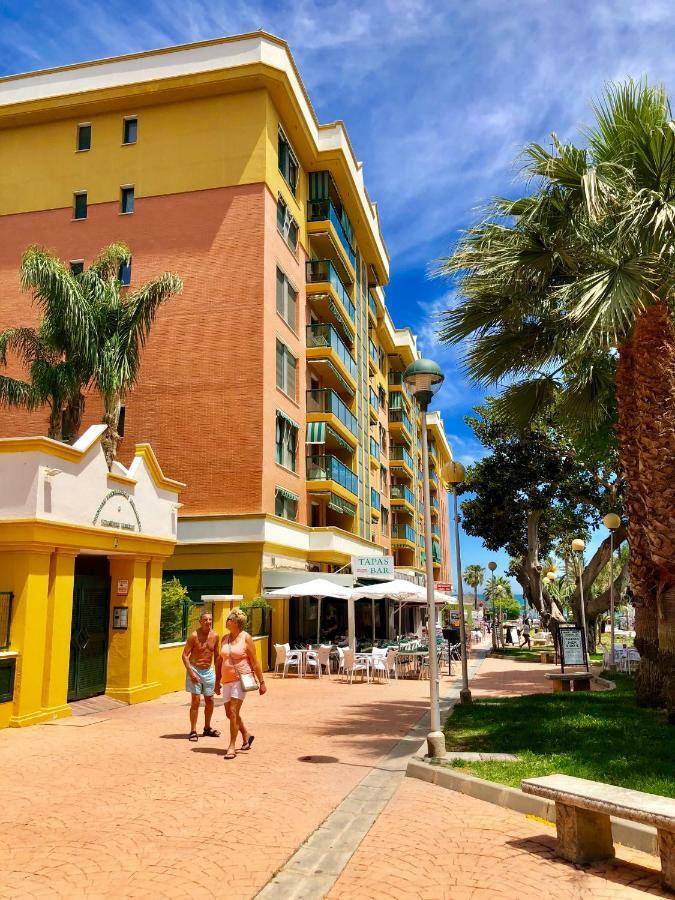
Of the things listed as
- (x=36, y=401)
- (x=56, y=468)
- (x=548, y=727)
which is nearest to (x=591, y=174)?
(x=548, y=727)

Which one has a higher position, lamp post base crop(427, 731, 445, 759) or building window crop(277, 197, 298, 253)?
building window crop(277, 197, 298, 253)

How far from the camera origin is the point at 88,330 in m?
18.8

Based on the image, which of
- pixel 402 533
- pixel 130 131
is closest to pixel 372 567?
pixel 130 131

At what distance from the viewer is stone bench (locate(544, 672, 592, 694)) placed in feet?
53.5

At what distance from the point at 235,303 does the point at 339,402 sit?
8.24 m

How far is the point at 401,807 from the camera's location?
280 inches

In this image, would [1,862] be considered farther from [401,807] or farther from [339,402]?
[339,402]

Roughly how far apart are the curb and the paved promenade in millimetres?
127

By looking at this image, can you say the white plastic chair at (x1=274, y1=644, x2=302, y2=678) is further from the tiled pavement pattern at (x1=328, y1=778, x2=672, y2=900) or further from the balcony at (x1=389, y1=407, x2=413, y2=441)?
the balcony at (x1=389, y1=407, x2=413, y2=441)

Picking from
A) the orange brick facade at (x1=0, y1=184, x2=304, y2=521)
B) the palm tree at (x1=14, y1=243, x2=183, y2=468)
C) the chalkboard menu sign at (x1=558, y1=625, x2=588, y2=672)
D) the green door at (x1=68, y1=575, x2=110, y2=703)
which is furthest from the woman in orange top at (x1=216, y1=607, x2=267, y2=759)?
the orange brick facade at (x1=0, y1=184, x2=304, y2=521)

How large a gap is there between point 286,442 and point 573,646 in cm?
1307

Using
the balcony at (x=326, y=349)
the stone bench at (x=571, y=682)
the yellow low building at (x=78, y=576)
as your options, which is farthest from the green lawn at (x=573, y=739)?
the balcony at (x=326, y=349)

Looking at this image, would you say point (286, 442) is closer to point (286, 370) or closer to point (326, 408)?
point (286, 370)

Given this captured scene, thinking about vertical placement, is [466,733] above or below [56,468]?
below
